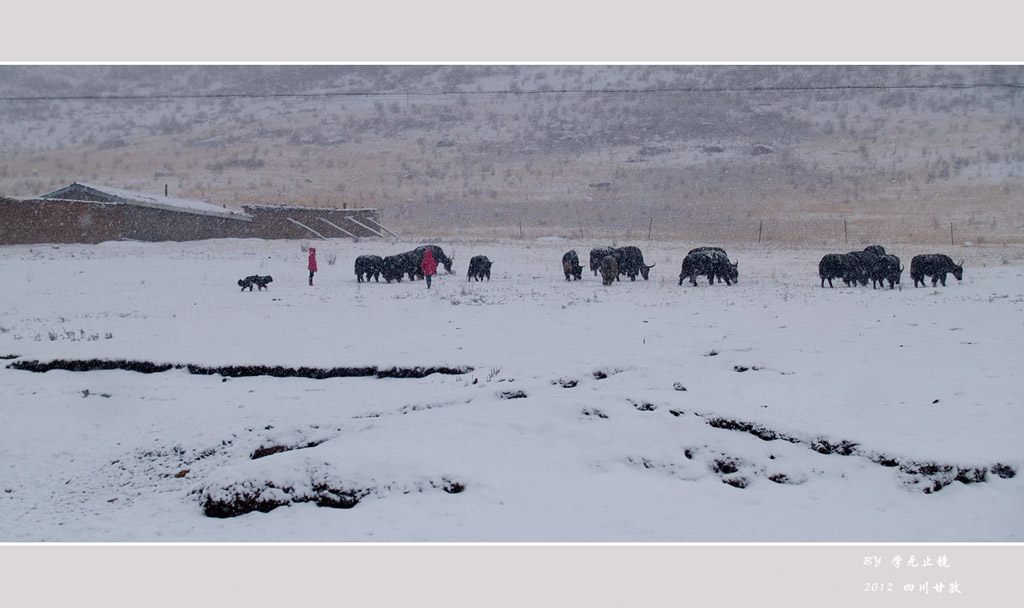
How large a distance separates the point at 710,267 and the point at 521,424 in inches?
591

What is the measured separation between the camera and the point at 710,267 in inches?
842

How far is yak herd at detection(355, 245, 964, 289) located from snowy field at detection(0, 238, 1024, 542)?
523cm

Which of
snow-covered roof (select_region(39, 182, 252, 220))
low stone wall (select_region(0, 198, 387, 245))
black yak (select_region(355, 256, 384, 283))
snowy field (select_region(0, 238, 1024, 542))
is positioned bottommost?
snowy field (select_region(0, 238, 1024, 542))

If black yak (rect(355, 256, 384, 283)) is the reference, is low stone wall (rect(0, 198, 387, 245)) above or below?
above

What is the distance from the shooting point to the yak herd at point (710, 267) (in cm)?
2027

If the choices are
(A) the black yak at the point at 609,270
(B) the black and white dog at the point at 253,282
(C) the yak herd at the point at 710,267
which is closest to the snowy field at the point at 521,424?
(B) the black and white dog at the point at 253,282

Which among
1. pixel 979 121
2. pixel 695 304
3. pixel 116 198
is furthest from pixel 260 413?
pixel 979 121

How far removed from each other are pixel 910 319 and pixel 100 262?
2357 cm

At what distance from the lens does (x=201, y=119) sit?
6247 centimetres

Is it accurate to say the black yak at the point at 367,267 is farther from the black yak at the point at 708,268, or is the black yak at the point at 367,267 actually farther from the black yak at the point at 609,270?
the black yak at the point at 708,268

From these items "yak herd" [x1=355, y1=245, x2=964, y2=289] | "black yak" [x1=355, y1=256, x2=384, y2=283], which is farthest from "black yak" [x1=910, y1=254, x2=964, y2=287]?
"black yak" [x1=355, y1=256, x2=384, y2=283]

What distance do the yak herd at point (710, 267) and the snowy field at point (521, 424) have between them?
5.23 m

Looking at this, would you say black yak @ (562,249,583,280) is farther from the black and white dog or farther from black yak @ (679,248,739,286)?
the black and white dog

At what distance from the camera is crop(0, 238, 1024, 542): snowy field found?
6.08 metres
